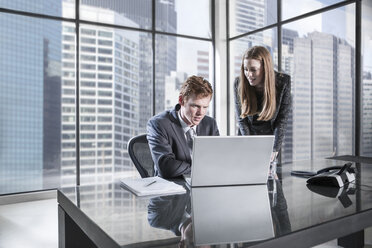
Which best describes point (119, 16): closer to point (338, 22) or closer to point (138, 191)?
point (338, 22)

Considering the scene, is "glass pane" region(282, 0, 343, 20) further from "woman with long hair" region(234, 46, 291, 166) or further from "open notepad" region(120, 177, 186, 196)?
"open notepad" region(120, 177, 186, 196)

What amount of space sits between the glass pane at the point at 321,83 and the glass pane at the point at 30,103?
2968 mm

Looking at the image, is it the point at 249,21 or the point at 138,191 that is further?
the point at 249,21

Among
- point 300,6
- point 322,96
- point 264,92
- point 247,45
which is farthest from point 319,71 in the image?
point 264,92

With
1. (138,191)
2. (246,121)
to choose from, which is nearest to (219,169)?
(138,191)

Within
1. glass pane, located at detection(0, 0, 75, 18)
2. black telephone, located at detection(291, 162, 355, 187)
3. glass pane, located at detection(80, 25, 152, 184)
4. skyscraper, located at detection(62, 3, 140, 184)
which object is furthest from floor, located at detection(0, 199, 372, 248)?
glass pane, located at detection(0, 0, 75, 18)

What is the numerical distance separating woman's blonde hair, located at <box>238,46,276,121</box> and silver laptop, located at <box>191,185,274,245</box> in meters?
1.02

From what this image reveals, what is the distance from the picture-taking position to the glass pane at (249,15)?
4801mm

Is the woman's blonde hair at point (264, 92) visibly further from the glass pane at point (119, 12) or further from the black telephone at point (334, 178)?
the glass pane at point (119, 12)

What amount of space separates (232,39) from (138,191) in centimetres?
468

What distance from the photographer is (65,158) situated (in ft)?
14.2

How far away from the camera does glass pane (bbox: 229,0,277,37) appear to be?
4.80 meters

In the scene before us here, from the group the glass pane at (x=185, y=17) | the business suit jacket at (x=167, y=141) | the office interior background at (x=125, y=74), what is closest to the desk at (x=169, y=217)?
the business suit jacket at (x=167, y=141)

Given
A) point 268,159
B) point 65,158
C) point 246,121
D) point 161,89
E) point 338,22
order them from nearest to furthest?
1. point 268,159
2. point 246,121
3. point 338,22
4. point 65,158
5. point 161,89
